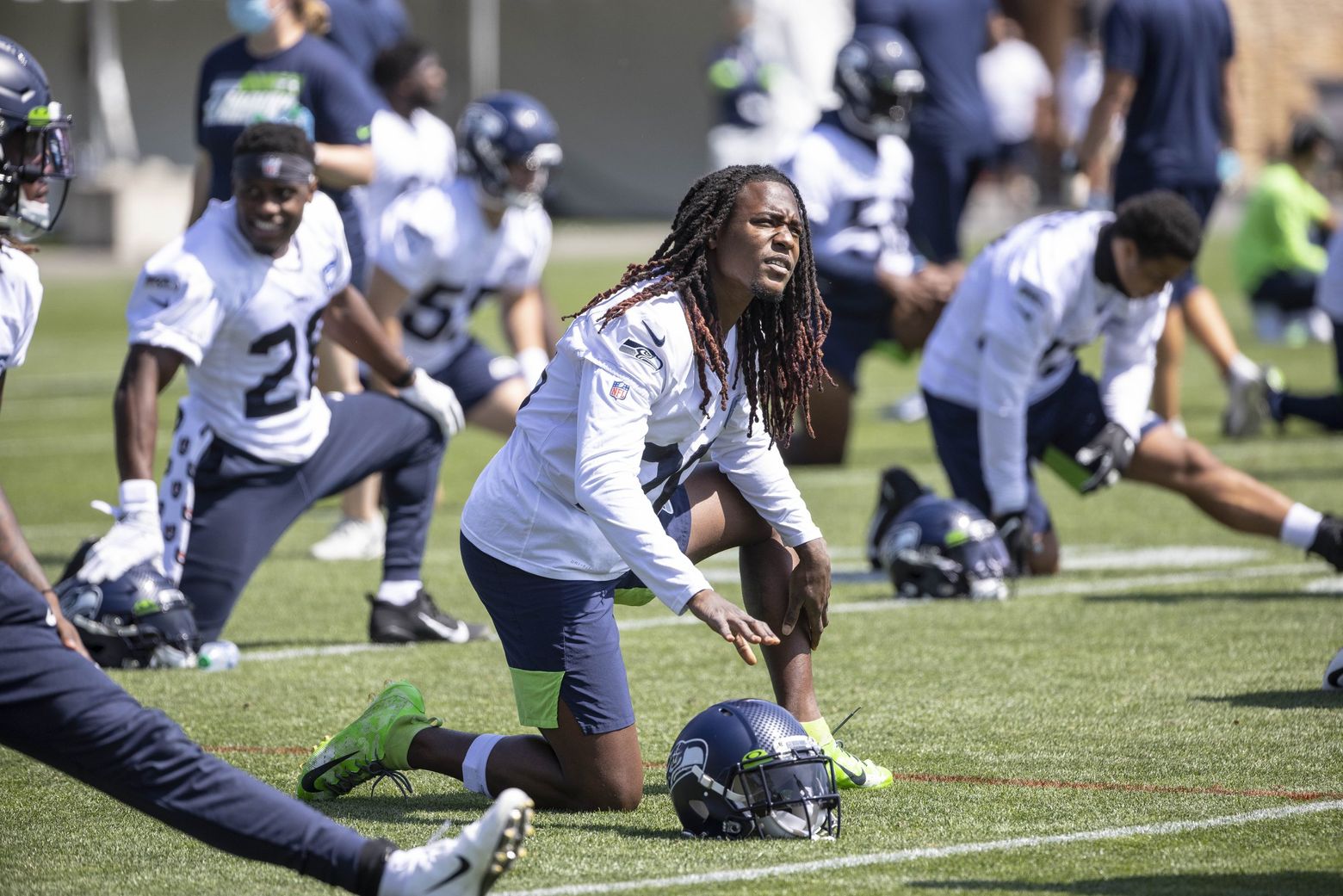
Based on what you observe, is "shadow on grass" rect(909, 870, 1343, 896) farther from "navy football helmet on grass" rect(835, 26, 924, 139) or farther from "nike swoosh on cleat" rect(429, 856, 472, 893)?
"navy football helmet on grass" rect(835, 26, 924, 139)

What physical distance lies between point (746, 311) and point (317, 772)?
4.71 feet

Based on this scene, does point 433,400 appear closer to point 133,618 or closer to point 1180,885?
point 133,618

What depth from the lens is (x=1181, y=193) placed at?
1095 cm

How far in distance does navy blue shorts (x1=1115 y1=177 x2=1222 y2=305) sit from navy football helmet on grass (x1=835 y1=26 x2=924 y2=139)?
1.39 metres

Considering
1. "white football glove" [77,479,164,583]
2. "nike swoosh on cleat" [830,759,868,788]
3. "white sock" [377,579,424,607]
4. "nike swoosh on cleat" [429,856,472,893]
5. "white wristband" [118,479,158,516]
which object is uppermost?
"nike swoosh on cleat" [429,856,472,893]

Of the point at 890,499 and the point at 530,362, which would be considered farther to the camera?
the point at 530,362

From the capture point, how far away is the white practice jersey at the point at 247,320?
20.4 ft

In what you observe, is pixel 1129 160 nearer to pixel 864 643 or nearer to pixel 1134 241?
pixel 1134 241

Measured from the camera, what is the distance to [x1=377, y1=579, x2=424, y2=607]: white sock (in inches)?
266

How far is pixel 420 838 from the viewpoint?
14.0 feet

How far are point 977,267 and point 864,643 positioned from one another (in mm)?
1855

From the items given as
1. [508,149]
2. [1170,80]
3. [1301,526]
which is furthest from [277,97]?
[1170,80]

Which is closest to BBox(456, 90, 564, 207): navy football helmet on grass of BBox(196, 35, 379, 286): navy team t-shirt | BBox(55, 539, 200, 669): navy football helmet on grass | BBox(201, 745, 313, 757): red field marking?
BBox(196, 35, 379, 286): navy team t-shirt

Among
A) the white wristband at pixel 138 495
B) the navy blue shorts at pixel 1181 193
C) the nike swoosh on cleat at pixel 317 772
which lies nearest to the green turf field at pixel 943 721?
the nike swoosh on cleat at pixel 317 772
